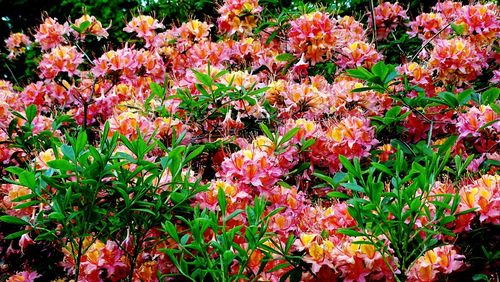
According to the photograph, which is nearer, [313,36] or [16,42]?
[313,36]

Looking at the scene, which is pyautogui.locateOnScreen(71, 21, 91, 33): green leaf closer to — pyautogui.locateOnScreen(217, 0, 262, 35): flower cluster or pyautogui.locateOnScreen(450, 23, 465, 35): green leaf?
pyautogui.locateOnScreen(217, 0, 262, 35): flower cluster

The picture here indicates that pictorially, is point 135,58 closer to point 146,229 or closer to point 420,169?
point 146,229

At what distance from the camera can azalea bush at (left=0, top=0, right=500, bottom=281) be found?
1581 millimetres

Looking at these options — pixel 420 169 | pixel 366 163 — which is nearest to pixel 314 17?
pixel 366 163

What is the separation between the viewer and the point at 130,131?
2.21m

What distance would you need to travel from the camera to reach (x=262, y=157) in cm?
197

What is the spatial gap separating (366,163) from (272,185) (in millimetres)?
404

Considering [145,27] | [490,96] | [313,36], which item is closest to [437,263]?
[490,96]

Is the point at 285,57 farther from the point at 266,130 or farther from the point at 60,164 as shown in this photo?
the point at 60,164

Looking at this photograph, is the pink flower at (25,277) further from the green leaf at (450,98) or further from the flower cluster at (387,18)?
the flower cluster at (387,18)

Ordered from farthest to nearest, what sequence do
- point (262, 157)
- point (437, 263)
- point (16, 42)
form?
point (16, 42)
point (262, 157)
point (437, 263)

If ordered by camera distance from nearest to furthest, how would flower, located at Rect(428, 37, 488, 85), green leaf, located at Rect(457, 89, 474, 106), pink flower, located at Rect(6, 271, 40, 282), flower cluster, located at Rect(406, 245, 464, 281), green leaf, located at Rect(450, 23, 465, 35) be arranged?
flower cluster, located at Rect(406, 245, 464, 281) < green leaf, located at Rect(457, 89, 474, 106) < pink flower, located at Rect(6, 271, 40, 282) < flower, located at Rect(428, 37, 488, 85) < green leaf, located at Rect(450, 23, 465, 35)

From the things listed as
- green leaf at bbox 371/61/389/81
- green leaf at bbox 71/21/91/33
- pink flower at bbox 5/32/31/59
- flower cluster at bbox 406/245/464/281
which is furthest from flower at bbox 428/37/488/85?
pink flower at bbox 5/32/31/59

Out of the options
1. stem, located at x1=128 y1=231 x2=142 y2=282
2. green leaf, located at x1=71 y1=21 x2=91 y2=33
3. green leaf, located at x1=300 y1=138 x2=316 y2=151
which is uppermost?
green leaf, located at x1=71 y1=21 x2=91 y2=33
